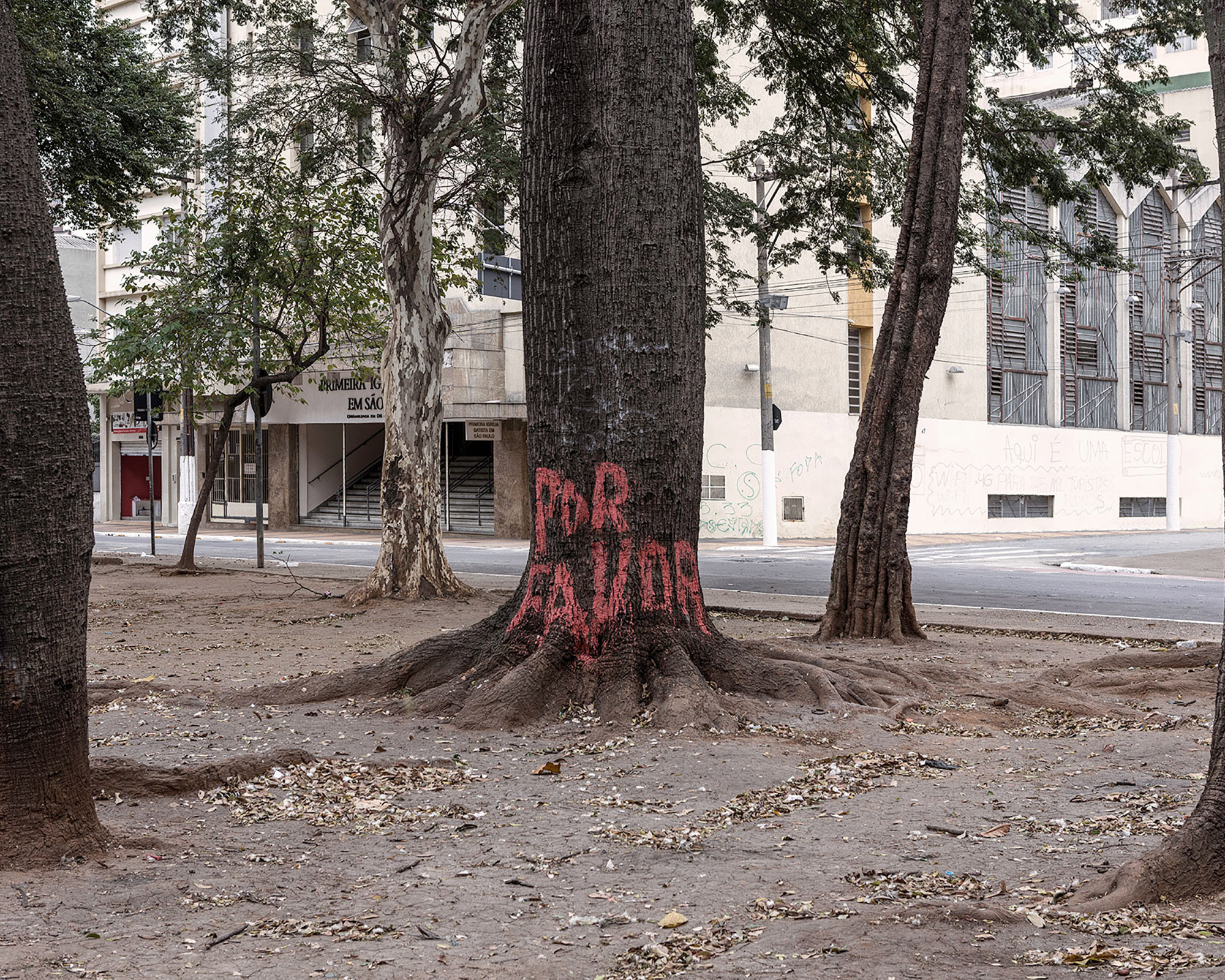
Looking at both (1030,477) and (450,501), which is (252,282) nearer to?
(450,501)

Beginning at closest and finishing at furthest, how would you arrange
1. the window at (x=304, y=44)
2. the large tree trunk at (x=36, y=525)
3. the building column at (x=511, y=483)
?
the large tree trunk at (x=36, y=525)
the window at (x=304, y=44)
the building column at (x=511, y=483)

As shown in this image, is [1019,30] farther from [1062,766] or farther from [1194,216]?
[1194,216]

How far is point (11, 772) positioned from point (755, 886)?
2.55m

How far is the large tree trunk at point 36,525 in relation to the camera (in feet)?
13.7

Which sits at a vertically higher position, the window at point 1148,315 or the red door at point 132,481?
the window at point 1148,315

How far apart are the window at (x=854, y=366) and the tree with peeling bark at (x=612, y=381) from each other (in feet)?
92.5

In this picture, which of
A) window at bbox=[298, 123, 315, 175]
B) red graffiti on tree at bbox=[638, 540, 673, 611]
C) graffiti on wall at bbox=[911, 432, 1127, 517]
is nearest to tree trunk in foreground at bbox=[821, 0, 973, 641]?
red graffiti on tree at bbox=[638, 540, 673, 611]

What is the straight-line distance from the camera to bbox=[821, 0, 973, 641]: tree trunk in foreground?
10.4m

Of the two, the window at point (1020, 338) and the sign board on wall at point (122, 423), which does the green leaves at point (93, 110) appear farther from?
the window at point (1020, 338)

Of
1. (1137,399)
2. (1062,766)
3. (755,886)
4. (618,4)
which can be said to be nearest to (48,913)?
(755,886)

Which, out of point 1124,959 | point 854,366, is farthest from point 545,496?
point 854,366

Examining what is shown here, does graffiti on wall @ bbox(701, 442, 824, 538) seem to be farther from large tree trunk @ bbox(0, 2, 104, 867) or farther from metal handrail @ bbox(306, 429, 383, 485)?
large tree trunk @ bbox(0, 2, 104, 867)

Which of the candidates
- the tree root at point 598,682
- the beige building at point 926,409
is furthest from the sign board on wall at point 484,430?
the tree root at point 598,682

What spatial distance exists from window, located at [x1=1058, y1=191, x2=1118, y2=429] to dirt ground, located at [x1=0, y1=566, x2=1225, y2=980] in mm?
33802
